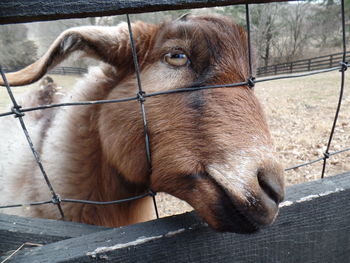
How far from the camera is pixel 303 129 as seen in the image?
26.3 feet

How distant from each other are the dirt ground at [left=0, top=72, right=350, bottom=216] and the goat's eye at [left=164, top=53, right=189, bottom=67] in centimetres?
359

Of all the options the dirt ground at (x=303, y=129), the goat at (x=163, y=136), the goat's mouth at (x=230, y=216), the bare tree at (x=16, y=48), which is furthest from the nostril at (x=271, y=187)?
the bare tree at (x=16, y=48)

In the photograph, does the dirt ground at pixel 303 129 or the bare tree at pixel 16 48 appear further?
the bare tree at pixel 16 48

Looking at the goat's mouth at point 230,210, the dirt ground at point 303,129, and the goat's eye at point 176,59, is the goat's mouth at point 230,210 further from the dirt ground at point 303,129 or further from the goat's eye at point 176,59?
the dirt ground at point 303,129

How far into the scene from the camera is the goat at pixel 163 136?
1.35 m

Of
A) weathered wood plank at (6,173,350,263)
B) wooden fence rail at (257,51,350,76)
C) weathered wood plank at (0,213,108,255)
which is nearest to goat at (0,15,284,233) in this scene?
weathered wood plank at (6,173,350,263)

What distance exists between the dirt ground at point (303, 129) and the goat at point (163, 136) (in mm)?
2991

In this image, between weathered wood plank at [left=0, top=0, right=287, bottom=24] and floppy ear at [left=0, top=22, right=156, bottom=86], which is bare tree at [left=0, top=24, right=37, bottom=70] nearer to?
floppy ear at [left=0, top=22, right=156, bottom=86]

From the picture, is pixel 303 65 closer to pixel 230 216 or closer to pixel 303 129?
pixel 303 129

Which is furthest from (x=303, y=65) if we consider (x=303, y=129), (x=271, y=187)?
(x=271, y=187)

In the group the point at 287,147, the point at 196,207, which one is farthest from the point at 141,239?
the point at 287,147

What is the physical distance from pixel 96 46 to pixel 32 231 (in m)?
1.27

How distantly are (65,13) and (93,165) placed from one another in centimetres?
149

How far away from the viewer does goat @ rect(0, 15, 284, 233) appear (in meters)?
1.35
